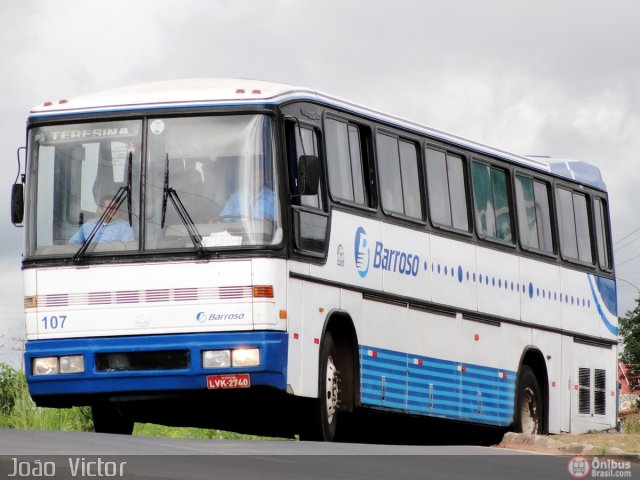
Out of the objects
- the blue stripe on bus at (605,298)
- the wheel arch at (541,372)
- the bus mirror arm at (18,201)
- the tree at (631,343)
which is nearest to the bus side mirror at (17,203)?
the bus mirror arm at (18,201)

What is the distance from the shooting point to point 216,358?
1623 cm

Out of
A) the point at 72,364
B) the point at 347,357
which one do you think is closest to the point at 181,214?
the point at 72,364

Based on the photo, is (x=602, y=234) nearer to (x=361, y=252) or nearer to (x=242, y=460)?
(x=361, y=252)

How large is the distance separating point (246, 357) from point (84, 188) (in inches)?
89.9

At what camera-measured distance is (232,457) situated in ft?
40.6

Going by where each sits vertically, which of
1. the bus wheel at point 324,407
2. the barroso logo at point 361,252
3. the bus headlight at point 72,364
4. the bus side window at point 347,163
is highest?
the bus side window at point 347,163

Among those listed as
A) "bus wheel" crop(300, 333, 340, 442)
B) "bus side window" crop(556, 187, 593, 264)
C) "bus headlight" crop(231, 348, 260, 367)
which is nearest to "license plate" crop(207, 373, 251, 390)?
"bus headlight" crop(231, 348, 260, 367)

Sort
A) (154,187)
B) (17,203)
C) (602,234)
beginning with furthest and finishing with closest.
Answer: (602,234) → (17,203) → (154,187)

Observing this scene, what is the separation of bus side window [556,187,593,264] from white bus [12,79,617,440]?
4.51 meters

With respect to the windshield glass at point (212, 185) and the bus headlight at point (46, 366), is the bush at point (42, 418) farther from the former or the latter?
the windshield glass at point (212, 185)

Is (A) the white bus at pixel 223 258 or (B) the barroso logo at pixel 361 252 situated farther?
(B) the barroso logo at pixel 361 252

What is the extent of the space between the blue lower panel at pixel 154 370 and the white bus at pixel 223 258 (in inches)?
0.7

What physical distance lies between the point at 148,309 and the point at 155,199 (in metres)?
1.02

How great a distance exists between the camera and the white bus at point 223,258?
1628 centimetres
